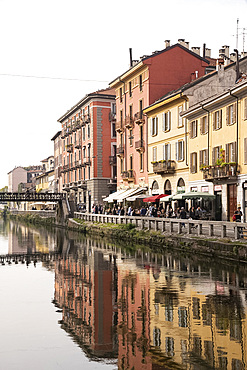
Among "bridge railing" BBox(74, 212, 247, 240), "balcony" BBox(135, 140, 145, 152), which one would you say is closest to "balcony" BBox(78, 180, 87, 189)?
"balcony" BBox(135, 140, 145, 152)

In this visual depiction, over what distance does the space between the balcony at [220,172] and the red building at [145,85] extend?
1507cm

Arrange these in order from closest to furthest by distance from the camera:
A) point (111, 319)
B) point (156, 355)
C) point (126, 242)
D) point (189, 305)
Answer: point (156, 355) → point (111, 319) → point (189, 305) → point (126, 242)

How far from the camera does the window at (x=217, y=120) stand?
39.6 meters

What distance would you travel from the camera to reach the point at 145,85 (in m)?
55.7

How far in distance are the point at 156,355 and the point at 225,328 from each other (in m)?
2.63

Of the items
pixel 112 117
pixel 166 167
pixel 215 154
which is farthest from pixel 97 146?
pixel 215 154

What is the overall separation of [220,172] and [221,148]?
211 cm

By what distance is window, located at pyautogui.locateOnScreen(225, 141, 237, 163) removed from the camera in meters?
37.3

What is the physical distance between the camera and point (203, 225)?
32094mm

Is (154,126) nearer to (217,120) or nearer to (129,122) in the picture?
(129,122)

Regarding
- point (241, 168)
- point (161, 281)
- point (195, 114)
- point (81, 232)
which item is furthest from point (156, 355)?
point (81, 232)

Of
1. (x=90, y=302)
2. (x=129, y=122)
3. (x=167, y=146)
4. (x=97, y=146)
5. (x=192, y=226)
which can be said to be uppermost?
(x=129, y=122)

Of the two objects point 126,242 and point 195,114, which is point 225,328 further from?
point 195,114

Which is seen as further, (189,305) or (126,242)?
(126,242)
